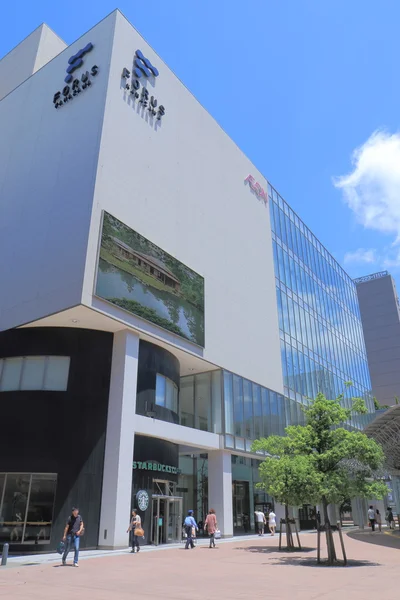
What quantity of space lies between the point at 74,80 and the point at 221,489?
26470 millimetres

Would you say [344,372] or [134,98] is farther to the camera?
[344,372]

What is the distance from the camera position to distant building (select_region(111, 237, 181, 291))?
23469mm

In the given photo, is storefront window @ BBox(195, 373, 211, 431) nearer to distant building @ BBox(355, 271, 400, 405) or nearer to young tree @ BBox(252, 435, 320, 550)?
young tree @ BBox(252, 435, 320, 550)

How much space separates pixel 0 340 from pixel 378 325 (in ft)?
288

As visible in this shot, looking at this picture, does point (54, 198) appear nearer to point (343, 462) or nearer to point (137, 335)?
point (137, 335)

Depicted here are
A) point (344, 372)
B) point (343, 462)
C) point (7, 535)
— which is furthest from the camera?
point (344, 372)

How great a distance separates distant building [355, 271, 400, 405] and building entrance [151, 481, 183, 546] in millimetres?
76726

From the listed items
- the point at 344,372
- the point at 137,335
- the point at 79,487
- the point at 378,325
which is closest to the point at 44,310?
the point at 137,335

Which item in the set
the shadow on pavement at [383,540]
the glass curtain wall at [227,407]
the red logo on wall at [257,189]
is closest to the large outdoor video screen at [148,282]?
the glass curtain wall at [227,407]

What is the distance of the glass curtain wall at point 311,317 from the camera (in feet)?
135

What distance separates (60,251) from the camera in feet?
74.4

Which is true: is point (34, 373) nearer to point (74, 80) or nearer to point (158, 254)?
point (158, 254)

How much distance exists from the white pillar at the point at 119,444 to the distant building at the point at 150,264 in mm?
3840

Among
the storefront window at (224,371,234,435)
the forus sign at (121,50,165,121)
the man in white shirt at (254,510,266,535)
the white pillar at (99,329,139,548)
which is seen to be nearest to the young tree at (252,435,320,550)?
the white pillar at (99,329,139,548)
